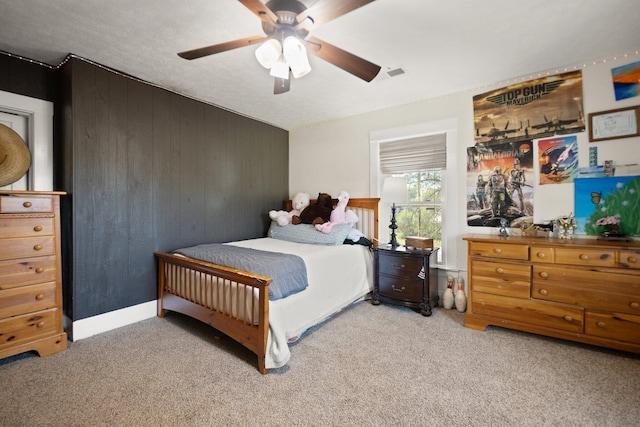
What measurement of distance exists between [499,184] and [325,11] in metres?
2.44

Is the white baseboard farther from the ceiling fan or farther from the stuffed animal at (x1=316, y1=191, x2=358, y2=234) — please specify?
the ceiling fan

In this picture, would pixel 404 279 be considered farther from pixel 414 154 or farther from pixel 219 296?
pixel 219 296

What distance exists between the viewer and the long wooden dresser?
2.06 m

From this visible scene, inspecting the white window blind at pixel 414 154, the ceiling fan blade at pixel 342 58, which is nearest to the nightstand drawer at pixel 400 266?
the white window blind at pixel 414 154

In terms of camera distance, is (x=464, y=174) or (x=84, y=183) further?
(x=464, y=174)

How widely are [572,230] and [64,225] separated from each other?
4466 millimetres

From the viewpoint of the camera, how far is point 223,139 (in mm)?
3605

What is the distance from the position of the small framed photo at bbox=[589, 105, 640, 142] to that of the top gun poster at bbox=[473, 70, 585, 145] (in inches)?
3.7

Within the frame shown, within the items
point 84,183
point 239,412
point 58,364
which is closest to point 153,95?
point 84,183

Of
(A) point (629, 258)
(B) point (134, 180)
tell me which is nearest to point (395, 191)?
(A) point (629, 258)

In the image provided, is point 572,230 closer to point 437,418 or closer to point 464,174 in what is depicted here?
point 464,174

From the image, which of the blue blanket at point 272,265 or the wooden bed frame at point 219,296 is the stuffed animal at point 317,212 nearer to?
the blue blanket at point 272,265

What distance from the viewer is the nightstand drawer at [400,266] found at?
3010 millimetres

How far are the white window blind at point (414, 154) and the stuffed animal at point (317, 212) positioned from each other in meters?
0.83
